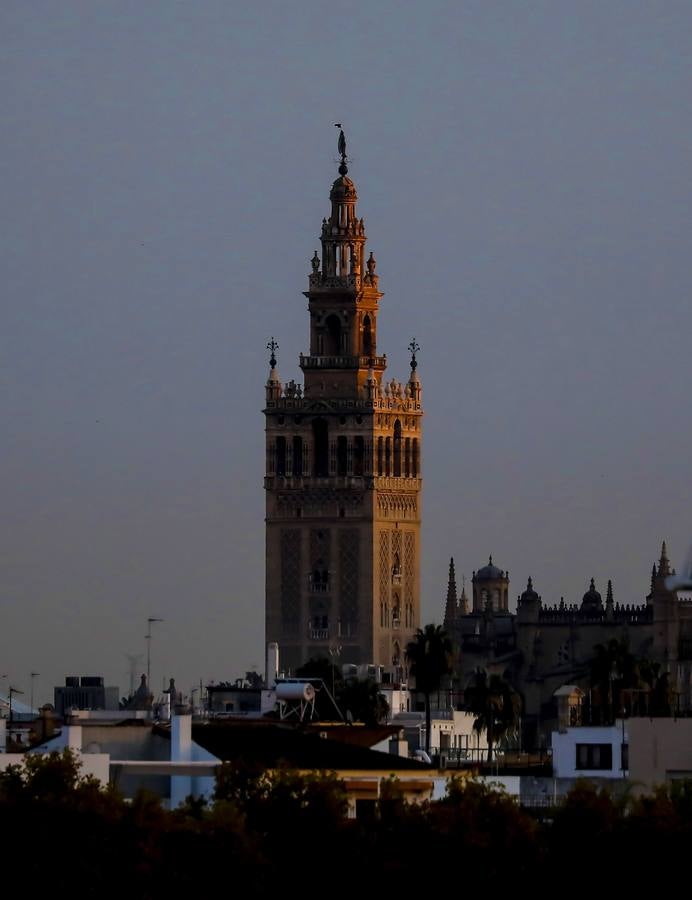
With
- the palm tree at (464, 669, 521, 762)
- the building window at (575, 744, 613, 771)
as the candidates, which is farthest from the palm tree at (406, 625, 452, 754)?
the building window at (575, 744, 613, 771)

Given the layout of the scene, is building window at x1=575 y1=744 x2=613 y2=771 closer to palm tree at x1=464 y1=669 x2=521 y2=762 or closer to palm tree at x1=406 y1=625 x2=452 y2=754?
palm tree at x1=464 y1=669 x2=521 y2=762

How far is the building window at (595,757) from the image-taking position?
128 metres

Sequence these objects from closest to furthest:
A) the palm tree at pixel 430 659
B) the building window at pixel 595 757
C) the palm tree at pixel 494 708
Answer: the building window at pixel 595 757 < the palm tree at pixel 494 708 < the palm tree at pixel 430 659

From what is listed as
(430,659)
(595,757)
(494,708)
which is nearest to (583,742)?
(595,757)

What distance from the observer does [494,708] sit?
177375 mm

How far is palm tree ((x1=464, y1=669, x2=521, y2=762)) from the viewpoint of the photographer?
176500 millimetres

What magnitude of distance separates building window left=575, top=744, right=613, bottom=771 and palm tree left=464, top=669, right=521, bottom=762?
43.4m

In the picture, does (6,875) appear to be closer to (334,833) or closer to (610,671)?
(334,833)

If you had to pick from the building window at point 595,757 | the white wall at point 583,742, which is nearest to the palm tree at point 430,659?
the white wall at point 583,742

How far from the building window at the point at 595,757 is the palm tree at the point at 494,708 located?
143 ft

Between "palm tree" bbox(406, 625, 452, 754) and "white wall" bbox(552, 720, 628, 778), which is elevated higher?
"palm tree" bbox(406, 625, 452, 754)

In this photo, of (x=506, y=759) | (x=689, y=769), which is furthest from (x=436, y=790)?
(x=506, y=759)

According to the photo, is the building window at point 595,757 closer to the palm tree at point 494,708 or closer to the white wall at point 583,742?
the white wall at point 583,742

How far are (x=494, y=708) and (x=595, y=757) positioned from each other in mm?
48781
